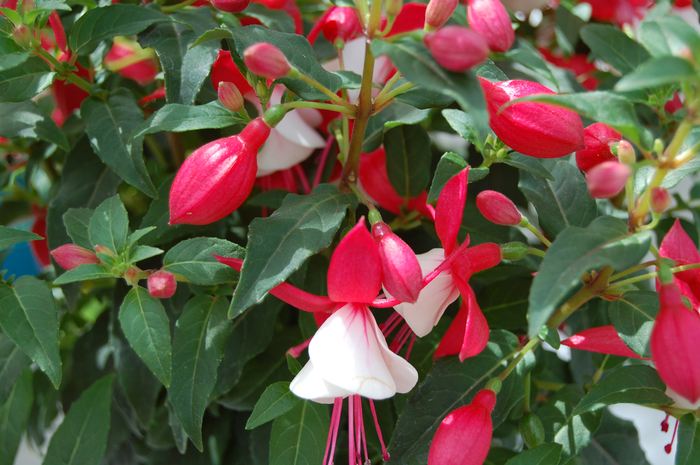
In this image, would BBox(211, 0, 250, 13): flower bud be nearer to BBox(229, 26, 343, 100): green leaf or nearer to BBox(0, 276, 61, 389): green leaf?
BBox(229, 26, 343, 100): green leaf

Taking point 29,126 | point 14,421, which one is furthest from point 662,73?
point 14,421

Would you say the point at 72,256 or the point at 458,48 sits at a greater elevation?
the point at 458,48

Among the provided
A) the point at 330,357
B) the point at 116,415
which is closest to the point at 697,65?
the point at 330,357

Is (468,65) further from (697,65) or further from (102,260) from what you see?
(102,260)

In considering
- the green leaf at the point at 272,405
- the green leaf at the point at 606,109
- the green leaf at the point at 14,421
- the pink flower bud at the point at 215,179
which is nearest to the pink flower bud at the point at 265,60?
the pink flower bud at the point at 215,179

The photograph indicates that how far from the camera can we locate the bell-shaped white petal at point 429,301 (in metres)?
0.43

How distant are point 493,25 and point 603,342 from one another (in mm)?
284

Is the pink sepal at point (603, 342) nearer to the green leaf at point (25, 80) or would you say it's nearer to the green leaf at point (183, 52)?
the green leaf at point (183, 52)

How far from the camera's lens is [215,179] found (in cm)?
40

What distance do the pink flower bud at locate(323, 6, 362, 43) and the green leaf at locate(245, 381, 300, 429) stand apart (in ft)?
1.21

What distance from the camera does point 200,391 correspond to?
18.2 inches

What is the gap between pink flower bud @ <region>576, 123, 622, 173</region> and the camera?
445 mm

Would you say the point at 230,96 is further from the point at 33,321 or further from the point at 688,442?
the point at 688,442

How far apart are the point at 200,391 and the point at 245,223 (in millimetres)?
272
